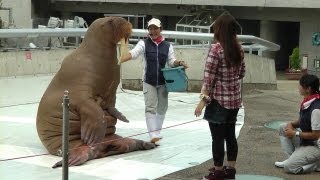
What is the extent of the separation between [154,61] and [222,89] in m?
1.97

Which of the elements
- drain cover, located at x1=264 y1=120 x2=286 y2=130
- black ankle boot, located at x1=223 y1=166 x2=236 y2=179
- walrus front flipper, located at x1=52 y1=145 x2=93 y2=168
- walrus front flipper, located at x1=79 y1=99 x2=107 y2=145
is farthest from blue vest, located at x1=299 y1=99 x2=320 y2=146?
drain cover, located at x1=264 y1=120 x2=286 y2=130

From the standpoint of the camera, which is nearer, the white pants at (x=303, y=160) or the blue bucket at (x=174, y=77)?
the white pants at (x=303, y=160)

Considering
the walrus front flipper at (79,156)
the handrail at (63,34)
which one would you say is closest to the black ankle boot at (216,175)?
the walrus front flipper at (79,156)

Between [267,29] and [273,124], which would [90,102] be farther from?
[267,29]

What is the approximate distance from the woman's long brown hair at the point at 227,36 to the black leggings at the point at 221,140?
615mm

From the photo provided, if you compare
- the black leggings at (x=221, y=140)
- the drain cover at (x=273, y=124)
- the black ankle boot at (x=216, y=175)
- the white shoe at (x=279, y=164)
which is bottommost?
the drain cover at (x=273, y=124)

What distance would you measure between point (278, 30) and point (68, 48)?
19603 mm

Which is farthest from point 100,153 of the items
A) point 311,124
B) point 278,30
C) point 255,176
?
point 278,30

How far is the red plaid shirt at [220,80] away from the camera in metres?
5.61

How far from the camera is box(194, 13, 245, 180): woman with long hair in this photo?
5586 millimetres

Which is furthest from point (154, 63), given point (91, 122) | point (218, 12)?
point (218, 12)

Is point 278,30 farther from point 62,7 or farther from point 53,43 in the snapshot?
point 53,43

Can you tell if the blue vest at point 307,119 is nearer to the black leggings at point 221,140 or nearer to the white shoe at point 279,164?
the white shoe at point 279,164

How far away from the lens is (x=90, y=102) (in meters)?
6.80
